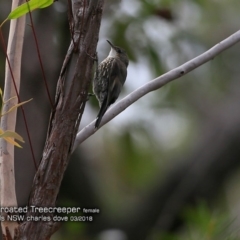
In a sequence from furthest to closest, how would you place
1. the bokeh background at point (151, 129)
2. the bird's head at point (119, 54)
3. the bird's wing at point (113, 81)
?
1. the bokeh background at point (151, 129)
2. the bird's head at point (119, 54)
3. the bird's wing at point (113, 81)

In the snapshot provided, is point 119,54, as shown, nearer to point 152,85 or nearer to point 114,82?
point 114,82

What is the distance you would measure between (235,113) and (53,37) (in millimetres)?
979

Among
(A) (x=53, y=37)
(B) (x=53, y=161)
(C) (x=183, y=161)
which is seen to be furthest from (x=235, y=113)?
(B) (x=53, y=161)

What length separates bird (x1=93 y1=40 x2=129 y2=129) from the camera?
1.77 meters

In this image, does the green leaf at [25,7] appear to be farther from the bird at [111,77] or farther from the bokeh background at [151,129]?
the bokeh background at [151,129]

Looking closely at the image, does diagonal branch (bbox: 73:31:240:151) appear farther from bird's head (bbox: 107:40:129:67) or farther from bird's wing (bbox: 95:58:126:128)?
bird's head (bbox: 107:40:129:67)

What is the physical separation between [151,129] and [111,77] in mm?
833

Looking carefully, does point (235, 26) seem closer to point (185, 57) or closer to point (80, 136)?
point (185, 57)

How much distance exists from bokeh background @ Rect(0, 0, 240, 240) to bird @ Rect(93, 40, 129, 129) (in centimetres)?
24

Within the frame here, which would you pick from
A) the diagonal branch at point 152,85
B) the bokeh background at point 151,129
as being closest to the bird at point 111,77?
the bokeh background at point 151,129

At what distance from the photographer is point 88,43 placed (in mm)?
984

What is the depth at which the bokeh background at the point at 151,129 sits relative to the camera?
85.8 inches

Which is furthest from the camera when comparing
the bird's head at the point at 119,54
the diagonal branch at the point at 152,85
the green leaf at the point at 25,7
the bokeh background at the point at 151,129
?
the bokeh background at the point at 151,129

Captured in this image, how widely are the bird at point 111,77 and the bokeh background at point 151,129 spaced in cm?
24
